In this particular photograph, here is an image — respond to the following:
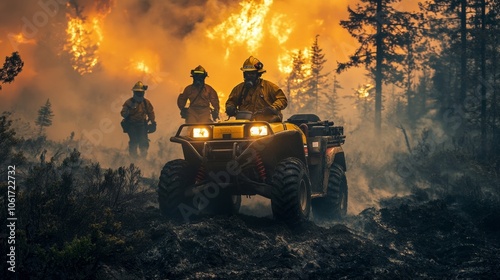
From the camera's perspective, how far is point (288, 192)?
25.2 feet

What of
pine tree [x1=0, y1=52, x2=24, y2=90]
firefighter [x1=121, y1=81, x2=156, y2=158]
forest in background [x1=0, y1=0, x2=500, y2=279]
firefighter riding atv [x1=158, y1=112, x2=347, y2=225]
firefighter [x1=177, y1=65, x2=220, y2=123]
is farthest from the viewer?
firefighter [x1=121, y1=81, x2=156, y2=158]

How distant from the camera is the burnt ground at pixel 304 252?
6.09 meters

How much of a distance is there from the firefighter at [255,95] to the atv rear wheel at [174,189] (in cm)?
177

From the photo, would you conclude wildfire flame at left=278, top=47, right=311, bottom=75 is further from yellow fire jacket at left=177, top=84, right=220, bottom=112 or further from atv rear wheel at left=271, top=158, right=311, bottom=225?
atv rear wheel at left=271, top=158, right=311, bottom=225

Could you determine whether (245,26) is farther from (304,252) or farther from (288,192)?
(304,252)

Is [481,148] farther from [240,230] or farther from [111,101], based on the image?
[111,101]

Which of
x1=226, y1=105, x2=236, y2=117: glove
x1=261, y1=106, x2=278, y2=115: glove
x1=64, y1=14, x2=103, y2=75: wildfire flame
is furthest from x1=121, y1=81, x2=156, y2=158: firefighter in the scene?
x1=64, y1=14, x2=103, y2=75: wildfire flame

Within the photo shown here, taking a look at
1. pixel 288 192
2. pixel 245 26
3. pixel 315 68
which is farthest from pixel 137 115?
pixel 315 68

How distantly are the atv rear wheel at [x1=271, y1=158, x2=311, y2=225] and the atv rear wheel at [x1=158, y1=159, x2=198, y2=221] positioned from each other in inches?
64.8

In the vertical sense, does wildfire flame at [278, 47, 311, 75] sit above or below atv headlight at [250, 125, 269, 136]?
above

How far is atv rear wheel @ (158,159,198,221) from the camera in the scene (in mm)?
8375

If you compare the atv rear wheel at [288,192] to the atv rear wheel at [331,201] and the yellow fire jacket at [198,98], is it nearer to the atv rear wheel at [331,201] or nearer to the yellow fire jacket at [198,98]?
the atv rear wheel at [331,201]

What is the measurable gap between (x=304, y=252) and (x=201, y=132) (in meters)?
2.77
